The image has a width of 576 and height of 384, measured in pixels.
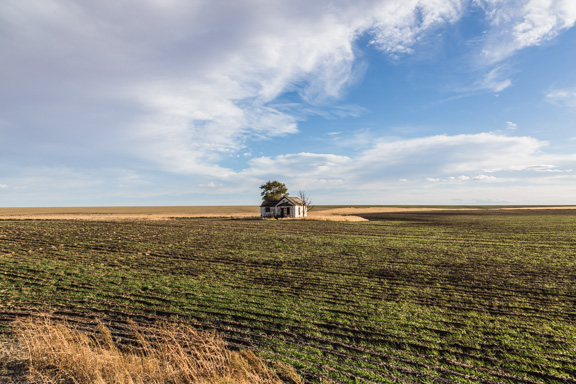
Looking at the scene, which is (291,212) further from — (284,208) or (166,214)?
(166,214)

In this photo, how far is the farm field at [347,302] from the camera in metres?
7.59

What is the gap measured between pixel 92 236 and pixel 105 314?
2459 centimetres

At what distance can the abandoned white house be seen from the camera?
223 ft

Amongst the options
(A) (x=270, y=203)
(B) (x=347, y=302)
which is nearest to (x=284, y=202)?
(A) (x=270, y=203)

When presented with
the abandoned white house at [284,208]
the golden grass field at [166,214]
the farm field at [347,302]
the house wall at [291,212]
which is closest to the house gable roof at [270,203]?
the abandoned white house at [284,208]

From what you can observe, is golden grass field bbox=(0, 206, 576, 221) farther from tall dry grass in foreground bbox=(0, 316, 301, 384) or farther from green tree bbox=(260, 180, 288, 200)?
tall dry grass in foreground bbox=(0, 316, 301, 384)

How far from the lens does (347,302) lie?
38.7 ft

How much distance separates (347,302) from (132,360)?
300 inches

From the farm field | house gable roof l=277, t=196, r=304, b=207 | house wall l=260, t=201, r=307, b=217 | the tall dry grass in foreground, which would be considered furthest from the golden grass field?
the tall dry grass in foreground

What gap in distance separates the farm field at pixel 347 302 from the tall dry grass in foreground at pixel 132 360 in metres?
0.82

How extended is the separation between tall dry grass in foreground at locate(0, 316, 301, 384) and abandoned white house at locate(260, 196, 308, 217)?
59.3 metres

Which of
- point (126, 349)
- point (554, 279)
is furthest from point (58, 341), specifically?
point (554, 279)

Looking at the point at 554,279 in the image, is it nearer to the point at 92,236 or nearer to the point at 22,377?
the point at 22,377

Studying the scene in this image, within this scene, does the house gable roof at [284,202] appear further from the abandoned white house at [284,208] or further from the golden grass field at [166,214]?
the golden grass field at [166,214]
